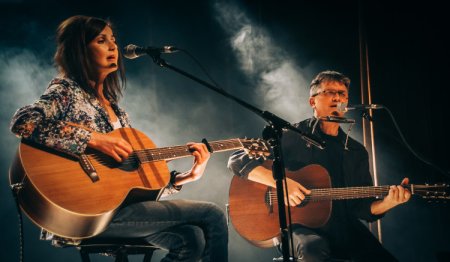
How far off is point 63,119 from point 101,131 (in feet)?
0.84

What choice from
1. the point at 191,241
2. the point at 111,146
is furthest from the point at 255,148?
the point at 111,146

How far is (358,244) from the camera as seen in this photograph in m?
3.53

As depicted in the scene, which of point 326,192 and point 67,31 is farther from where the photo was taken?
point 326,192

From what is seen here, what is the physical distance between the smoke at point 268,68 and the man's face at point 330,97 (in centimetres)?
128

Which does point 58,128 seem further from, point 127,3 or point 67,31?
point 127,3

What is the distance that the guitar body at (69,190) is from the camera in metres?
2.17

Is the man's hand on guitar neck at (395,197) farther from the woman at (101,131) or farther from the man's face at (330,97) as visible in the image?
the woman at (101,131)

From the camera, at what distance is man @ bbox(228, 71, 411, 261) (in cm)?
343

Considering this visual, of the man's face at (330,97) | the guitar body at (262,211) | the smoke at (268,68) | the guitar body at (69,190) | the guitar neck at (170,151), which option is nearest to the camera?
the guitar body at (69,190)

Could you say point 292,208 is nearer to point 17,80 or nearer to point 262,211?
point 262,211

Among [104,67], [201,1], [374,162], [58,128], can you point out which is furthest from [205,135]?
[58,128]

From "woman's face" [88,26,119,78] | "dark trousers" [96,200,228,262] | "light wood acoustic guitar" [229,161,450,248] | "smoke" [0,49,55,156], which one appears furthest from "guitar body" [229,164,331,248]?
"smoke" [0,49,55,156]

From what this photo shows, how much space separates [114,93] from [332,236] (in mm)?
2188

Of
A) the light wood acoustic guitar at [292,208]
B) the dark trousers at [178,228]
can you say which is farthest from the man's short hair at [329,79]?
the dark trousers at [178,228]
